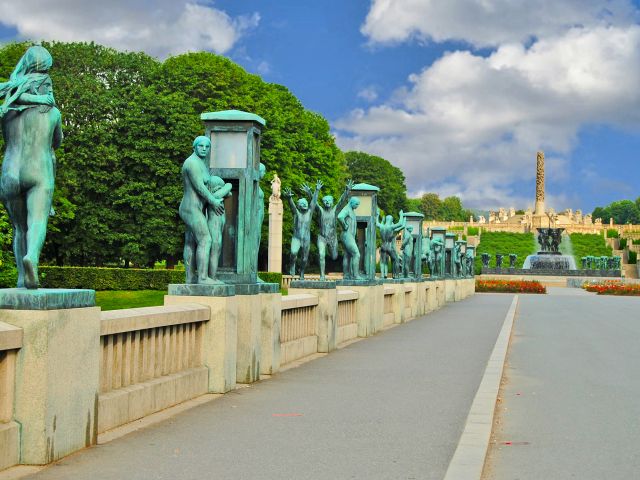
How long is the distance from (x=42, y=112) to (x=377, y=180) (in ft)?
309

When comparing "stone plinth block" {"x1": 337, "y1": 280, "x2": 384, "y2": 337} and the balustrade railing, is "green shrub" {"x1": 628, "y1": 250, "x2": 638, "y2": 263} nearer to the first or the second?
"stone plinth block" {"x1": 337, "y1": 280, "x2": 384, "y2": 337}

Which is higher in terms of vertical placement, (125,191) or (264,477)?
(125,191)

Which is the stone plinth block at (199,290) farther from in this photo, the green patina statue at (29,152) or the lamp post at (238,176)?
the green patina statue at (29,152)

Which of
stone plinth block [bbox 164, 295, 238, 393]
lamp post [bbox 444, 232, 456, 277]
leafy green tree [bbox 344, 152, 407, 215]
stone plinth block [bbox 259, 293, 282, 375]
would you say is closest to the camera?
stone plinth block [bbox 164, 295, 238, 393]

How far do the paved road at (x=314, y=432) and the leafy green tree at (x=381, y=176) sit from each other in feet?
287

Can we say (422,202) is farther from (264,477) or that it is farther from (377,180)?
(264,477)

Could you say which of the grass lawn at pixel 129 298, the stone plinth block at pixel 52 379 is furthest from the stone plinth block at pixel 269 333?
the grass lawn at pixel 129 298

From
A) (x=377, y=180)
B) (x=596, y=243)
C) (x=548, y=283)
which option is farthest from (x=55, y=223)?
(x=596, y=243)

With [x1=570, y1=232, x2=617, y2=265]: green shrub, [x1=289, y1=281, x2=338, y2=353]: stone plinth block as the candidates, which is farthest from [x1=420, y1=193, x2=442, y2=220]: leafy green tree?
[x1=289, y1=281, x2=338, y2=353]: stone plinth block

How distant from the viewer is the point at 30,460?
591cm

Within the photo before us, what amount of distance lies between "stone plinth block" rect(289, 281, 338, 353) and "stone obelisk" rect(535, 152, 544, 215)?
131 metres

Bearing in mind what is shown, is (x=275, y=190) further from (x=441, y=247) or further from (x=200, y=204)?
(x=200, y=204)

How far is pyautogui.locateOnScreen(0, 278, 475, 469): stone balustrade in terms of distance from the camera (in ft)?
19.3

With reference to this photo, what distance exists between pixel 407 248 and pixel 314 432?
2251cm
